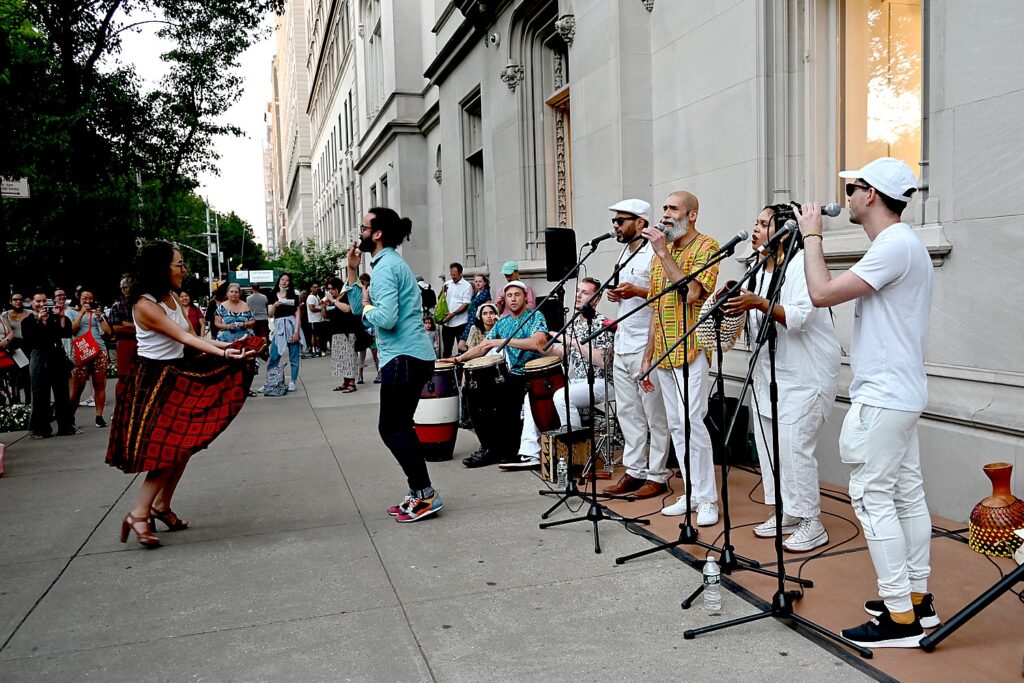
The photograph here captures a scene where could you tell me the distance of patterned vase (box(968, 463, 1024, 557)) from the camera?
14.6 feet

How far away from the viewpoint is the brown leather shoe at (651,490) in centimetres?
628

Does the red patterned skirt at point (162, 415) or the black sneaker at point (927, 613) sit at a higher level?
the red patterned skirt at point (162, 415)

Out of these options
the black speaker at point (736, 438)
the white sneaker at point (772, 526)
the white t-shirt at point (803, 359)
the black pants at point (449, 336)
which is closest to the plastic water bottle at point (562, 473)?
the black speaker at point (736, 438)

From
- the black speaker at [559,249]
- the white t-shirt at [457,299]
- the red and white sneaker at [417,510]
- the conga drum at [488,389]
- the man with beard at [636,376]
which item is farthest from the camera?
the white t-shirt at [457,299]

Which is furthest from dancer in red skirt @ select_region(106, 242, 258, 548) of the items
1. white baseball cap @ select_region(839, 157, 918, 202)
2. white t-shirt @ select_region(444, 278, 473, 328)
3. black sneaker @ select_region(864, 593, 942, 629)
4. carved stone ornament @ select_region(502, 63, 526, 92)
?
white t-shirt @ select_region(444, 278, 473, 328)

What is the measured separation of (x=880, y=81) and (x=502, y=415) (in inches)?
167

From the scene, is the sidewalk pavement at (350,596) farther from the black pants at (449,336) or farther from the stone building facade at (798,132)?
the black pants at (449,336)

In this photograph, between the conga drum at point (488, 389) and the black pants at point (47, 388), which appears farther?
the black pants at point (47, 388)

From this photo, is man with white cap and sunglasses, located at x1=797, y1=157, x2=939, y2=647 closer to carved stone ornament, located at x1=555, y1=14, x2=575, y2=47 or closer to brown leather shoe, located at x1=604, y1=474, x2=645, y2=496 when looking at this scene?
brown leather shoe, located at x1=604, y1=474, x2=645, y2=496

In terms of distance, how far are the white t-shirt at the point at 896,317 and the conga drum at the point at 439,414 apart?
4813mm

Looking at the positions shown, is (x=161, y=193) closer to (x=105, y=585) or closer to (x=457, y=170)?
(x=457, y=170)

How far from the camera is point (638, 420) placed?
251 inches

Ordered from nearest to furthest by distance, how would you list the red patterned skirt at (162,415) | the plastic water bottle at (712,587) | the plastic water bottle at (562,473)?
the plastic water bottle at (712,587)
the red patterned skirt at (162,415)
the plastic water bottle at (562,473)

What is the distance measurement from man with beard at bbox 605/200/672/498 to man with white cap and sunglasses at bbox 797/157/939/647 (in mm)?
2344
